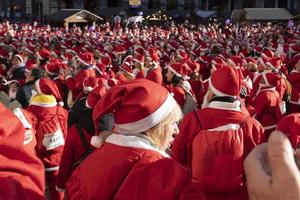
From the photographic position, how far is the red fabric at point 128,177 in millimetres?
2311

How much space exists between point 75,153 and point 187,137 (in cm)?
124

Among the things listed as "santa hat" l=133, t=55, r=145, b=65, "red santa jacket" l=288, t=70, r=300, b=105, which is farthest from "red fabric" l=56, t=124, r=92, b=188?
"santa hat" l=133, t=55, r=145, b=65

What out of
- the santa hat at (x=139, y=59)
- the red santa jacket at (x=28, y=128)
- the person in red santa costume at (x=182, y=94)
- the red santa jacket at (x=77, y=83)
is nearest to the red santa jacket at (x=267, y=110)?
the person in red santa costume at (x=182, y=94)

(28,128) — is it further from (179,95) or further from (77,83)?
(77,83)

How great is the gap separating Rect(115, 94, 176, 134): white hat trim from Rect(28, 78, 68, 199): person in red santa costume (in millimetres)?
2929

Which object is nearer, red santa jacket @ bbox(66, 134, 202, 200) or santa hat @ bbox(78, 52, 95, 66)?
red santa jacket @ bbox(66, 134, 202, 200)

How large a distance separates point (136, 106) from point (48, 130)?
120 inches

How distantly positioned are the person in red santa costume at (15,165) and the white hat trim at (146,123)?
911 millimetres

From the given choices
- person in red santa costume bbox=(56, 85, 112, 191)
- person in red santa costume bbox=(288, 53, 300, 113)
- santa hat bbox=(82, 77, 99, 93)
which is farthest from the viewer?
person in red santa costume bbox=(288, 53, 300, 113)

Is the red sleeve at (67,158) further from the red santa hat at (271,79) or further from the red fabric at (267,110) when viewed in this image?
the red santa hat at (271,79)

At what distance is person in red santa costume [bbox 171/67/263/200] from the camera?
374cm

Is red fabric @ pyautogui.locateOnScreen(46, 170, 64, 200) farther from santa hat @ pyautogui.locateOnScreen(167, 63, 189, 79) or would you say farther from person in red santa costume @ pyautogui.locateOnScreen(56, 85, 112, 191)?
santa hat @ pyautogui.locateOnScreen(167, 63, 189, 79)

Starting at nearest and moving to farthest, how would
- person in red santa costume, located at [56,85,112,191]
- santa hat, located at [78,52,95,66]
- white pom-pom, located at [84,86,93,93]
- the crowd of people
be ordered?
the crowd of people → person in red santa costume, located at [56,85,112,191] → white pom-pom, located at [84,86,93,93] → santa hat, located at [78,52,95,66]

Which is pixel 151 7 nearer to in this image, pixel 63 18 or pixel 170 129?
pixel 63 18
